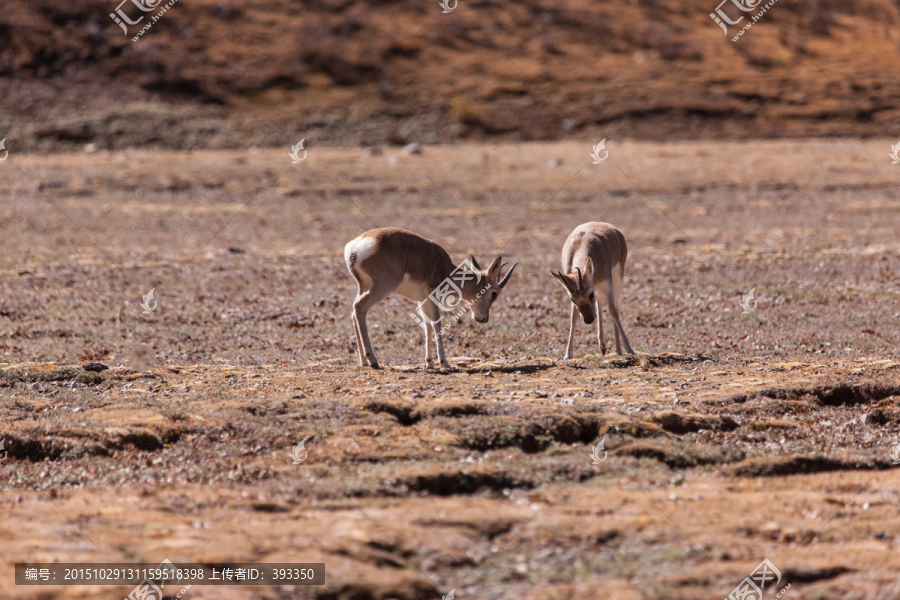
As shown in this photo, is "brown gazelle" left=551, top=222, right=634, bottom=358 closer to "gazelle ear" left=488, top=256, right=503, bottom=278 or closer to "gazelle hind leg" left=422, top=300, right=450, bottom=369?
"gazelle ear" left=488, top=256, right=503, bottom=278

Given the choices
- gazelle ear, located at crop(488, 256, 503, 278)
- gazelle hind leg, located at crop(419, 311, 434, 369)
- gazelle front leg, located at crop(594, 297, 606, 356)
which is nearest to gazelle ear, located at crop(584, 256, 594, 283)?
gazelle front leg, located at crop(594, 297, 606, 356)

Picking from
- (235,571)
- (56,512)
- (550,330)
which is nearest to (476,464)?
(235,571)

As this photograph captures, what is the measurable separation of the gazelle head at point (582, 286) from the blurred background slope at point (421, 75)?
41194 millimetres

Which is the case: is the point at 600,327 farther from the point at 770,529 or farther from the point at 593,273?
the point at 770,529

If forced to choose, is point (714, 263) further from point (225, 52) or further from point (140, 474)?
point (225, 52)

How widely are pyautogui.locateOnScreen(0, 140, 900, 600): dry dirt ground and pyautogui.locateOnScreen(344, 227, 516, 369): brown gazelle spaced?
716 mm

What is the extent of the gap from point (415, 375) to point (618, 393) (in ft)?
9.26

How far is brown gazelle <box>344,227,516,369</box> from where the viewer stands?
12.6 meters

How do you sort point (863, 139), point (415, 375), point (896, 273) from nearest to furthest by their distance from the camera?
point (415, 375) < point (896, 273) < point (863, 139)

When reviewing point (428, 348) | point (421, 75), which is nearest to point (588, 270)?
point (428, 348)

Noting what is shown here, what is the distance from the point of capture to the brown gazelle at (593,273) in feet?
43.8

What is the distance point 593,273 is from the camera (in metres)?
13.7

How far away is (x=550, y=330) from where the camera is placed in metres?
16.8

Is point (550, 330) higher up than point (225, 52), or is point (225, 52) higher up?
point (225, 52)
